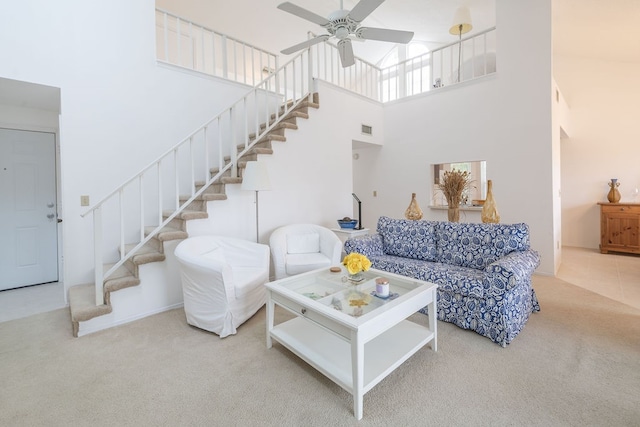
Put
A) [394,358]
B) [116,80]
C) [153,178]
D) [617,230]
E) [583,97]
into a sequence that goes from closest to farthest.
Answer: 1. [394,358]
2. [116,80]
3. [153,178]
4. [617,230]
5. [583,97]

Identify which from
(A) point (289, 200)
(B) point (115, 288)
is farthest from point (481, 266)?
(B) point (115, 288)

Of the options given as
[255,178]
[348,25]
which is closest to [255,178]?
[255,178]

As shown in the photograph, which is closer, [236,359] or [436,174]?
[236,359]

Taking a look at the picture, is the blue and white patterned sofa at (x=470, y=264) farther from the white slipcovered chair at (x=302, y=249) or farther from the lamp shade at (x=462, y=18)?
the lamp shade at (x=462, y=18)

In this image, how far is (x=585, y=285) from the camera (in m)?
3.53

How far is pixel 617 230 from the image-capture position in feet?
16.1

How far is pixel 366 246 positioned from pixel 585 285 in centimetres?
277

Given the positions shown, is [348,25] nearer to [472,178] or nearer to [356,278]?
[356,278]

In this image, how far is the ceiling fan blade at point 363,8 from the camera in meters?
2.18

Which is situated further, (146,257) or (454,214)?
(454,214)

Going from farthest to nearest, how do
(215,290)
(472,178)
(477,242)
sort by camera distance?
1. (472,178)
2. (477,242)
3. (215,290)

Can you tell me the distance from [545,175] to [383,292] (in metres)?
3.40

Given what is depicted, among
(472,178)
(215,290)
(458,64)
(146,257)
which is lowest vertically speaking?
(215,290)

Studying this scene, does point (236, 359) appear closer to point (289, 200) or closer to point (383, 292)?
point (383, 292)
